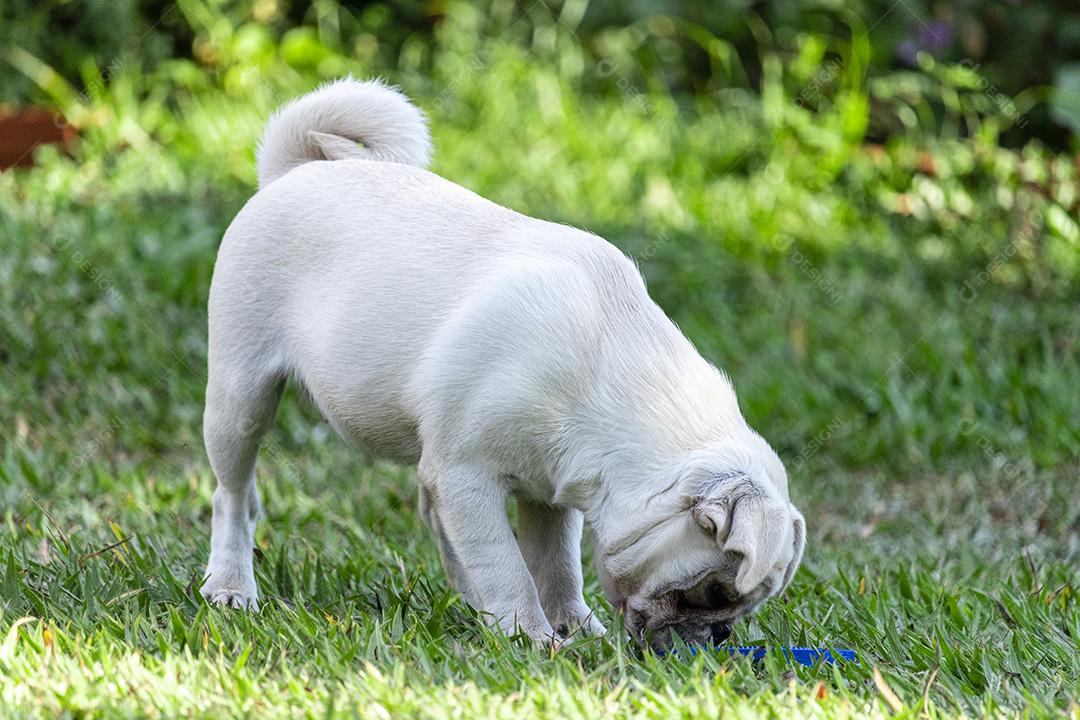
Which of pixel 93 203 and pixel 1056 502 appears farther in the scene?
pixel 93 203

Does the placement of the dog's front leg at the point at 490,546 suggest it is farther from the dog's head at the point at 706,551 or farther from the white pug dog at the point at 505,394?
the dog's head at the point at 706,551

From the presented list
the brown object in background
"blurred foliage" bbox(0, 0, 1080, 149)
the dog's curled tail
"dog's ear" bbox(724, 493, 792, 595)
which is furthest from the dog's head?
the brown object in background

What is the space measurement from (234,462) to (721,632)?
4.89 ft

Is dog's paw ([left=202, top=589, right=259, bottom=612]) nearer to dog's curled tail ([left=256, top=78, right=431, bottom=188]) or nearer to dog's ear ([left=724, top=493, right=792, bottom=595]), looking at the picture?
dog's curled tail ([left=256, top=78, right=431, bottom=188])

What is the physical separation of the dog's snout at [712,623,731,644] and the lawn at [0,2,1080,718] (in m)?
0.10

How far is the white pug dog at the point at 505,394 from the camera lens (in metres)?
3.19

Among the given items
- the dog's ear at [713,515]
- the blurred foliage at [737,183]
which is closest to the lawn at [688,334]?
the blurred foliage at [737,183]

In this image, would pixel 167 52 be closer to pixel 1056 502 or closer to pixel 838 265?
pixel 838 265

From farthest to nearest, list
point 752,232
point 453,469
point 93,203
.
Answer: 1. point 752,232
2. point 93,203
3. point 453,469

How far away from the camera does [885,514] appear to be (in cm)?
538

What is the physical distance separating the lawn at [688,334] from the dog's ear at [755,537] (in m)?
0.23

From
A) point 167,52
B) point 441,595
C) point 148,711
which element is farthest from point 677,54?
point 148,711

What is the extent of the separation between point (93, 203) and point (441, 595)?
4.24 m

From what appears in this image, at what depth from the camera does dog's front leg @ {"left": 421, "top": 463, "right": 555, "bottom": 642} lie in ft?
11.1
